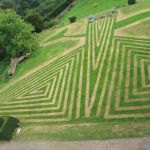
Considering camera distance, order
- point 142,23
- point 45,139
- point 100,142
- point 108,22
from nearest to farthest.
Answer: point 100,142 < point 45,139 < point 142,23 < point 108,22

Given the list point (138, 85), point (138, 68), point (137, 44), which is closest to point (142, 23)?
point (137, 44)

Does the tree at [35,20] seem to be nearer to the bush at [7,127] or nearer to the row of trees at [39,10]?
the row of trees at [39,10]

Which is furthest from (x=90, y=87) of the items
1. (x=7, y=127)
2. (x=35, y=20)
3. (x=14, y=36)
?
(x=35, y=20)

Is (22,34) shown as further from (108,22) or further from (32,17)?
(32,17)

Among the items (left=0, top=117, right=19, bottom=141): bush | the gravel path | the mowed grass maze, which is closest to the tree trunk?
the mowed grass maze

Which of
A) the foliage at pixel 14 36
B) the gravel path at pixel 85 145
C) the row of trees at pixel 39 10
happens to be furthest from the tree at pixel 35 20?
the gravel path at pixel 85 145

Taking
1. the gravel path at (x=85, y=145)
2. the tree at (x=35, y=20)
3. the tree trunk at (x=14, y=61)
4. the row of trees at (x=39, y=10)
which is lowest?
the row of trees at (x=39, y=10)

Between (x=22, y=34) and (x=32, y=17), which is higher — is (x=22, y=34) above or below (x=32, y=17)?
above
